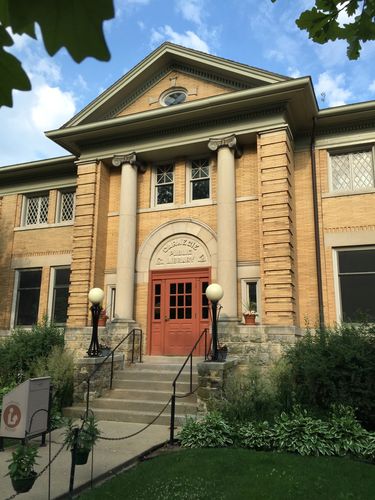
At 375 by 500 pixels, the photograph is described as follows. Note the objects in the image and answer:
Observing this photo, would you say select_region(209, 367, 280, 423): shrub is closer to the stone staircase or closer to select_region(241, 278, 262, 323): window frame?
the stone staircase

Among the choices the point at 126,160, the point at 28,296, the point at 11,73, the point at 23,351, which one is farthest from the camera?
the point at 28,296

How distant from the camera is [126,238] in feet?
51.0

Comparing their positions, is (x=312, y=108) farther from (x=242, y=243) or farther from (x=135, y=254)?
(x=135, y=254)

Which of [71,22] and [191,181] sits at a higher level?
[191,181]

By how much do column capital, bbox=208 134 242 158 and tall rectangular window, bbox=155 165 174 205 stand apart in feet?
7.19

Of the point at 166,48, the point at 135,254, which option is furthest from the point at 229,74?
the point at 135,254

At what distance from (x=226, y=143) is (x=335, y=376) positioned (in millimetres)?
8259

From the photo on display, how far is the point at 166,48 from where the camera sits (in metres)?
16.0

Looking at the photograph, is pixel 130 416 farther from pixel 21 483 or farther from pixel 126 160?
pixel 126 160

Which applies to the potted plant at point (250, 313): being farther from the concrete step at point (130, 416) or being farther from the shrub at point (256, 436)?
the shrub at point (256, 436)

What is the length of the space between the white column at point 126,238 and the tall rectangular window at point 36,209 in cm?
502

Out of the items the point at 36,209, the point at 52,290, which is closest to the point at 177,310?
the point at 52,290

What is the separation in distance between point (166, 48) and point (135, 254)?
23.6 feet

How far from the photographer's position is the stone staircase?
33.9 feet
